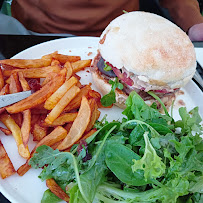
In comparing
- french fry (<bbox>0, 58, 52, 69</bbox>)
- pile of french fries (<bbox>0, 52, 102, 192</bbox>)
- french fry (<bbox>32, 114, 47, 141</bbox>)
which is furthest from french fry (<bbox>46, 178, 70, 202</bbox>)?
french fry (<bbox>0, 58, 52, 69</bbox>)

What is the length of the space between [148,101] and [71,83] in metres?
0.55

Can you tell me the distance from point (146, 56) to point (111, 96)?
36cm

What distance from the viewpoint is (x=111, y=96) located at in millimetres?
1792

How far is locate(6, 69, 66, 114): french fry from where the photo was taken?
1565 millimetres

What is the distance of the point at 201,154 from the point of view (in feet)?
4.48

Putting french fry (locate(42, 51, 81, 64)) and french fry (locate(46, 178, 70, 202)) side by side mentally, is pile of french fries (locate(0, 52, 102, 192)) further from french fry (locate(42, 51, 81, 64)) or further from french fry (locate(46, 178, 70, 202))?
french fry (locate(42, 51, 81, 64))

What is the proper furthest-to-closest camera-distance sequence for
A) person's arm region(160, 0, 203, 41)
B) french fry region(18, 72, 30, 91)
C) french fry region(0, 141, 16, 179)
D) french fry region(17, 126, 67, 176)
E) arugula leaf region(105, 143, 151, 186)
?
person's arm region(160, 0, 203, 41)
french fry region(18, 72, 30, 91)
french fry region(17, 126, 67, 176)
french fry region(0, 141, 16, 179)
arugula leaf region(105, 143, 151, 186)

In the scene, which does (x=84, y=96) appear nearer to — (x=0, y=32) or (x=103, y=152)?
(x=103, y=152)

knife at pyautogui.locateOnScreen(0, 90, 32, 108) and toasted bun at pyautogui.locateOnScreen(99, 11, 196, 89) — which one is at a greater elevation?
toasted bun at pyautogui.locateOnScreen(99, 11, 196, 89)

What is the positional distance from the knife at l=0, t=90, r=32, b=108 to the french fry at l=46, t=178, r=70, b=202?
566mm

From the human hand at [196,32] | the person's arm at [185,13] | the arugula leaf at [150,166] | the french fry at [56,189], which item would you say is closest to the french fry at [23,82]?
the french fry at [56,189]

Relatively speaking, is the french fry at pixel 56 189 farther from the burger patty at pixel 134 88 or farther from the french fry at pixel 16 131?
the burger patty at pixel 134 88

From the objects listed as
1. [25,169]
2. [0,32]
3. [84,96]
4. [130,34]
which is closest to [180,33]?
[130,34]

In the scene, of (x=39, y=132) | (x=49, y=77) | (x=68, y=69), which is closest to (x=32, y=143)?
(x=39, y=132)
